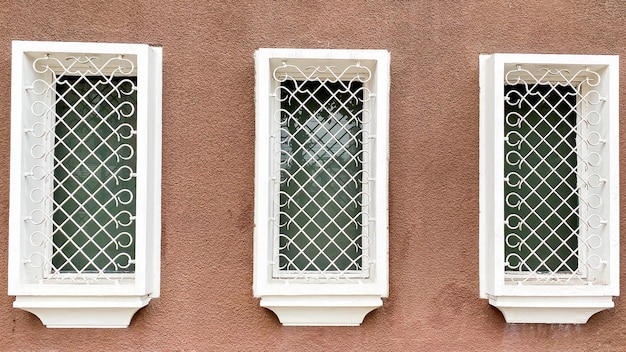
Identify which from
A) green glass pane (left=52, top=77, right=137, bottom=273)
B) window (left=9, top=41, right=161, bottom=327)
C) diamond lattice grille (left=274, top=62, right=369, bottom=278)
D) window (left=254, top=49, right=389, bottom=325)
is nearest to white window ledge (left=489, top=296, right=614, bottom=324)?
window (left=254, top=49, right=389, bottom=325)

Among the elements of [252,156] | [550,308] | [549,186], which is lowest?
[550,308]

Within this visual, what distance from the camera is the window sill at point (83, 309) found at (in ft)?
9.65

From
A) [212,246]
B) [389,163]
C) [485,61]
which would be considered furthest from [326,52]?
[212,246]

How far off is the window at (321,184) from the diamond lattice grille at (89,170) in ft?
2.66

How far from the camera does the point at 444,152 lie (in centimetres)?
320

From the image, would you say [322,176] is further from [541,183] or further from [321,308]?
[541,183]

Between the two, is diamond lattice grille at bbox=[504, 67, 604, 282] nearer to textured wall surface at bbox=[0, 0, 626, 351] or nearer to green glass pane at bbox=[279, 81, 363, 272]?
textured wall surface at bbox=[0, 0, 626, 351]

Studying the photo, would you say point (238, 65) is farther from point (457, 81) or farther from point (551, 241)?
point (551, 241)

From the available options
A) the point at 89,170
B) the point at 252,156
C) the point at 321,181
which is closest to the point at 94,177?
the point at 89,170

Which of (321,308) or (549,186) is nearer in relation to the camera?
(321,308)

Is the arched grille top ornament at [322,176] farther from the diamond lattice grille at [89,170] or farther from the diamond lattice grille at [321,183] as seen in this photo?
the diamond lattice grille at [89,170]

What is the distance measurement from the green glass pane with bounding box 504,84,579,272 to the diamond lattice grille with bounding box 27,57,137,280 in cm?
227

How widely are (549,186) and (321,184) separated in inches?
53.6

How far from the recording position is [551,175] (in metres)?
3.27
